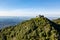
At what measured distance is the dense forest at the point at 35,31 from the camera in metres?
43.1

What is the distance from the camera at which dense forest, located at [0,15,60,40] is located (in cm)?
4315

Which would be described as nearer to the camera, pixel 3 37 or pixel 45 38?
pixel 45 38

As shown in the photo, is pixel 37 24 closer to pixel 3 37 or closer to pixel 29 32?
pixel 29 32

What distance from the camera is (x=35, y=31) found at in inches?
1810

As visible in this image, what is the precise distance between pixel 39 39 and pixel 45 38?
1.83 m

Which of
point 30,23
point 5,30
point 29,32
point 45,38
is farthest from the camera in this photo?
point 5,30

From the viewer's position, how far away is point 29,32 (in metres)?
46.6

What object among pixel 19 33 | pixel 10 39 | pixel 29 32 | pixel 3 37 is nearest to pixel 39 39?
pixel 29 32

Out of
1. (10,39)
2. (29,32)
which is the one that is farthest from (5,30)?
(29,32)

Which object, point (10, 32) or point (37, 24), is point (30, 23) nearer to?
point (37, 24)

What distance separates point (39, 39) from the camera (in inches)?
1709

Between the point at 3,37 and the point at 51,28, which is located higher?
the point at 51,28

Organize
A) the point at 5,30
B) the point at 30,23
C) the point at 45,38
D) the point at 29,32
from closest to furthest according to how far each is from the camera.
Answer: the point at 45,38 → the point at 29,32 → the point at 30,23 → the point at 5,30

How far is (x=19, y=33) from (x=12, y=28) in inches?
258
